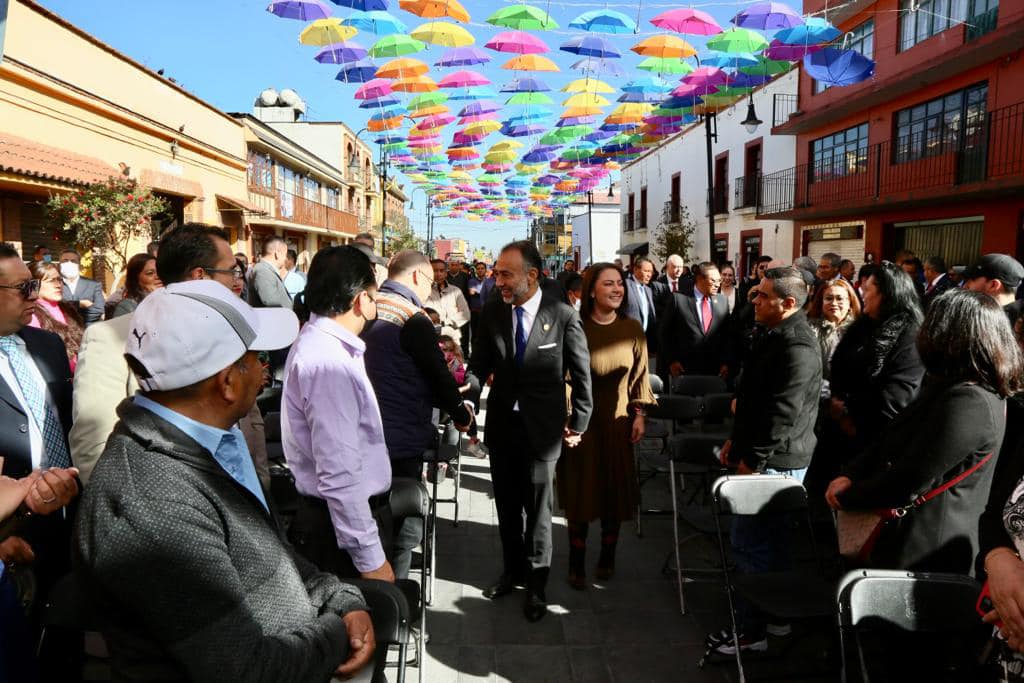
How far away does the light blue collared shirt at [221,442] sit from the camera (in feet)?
4.53

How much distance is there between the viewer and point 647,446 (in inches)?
283

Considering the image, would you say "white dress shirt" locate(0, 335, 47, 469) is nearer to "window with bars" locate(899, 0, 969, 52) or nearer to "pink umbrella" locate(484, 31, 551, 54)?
"pink umbrella" locate(484, 31, 551, 54)

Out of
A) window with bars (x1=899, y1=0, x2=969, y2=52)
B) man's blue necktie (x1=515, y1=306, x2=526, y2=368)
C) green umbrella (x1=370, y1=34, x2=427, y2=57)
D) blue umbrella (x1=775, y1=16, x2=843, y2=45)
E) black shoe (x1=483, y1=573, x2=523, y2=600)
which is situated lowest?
black shoe (x1=483, y1=573, x2=523, y2=600)

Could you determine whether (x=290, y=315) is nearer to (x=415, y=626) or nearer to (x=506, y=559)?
(x=415, y=626)

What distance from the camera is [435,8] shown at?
841 centimetres

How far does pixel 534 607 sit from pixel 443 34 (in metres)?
8.76

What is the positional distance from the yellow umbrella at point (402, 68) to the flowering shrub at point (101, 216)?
4583mm

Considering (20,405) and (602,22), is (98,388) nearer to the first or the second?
(20,405)

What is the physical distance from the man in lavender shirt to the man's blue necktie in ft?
4.31

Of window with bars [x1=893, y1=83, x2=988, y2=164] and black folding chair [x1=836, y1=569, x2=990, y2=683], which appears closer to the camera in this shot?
black folding chair [x1=836, y1=569, x2=990, y2=683]

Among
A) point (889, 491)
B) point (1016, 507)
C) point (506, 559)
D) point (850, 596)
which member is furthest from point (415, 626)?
point (1016, 507)

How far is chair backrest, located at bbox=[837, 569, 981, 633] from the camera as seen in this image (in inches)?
86.8

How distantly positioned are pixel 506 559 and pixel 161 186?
14.2 metres

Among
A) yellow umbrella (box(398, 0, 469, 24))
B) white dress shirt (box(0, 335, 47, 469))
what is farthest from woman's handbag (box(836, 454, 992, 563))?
yellow umbrella (box(398, 0, 469, 24))
